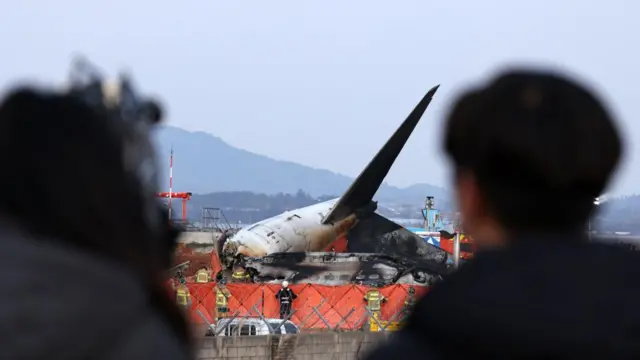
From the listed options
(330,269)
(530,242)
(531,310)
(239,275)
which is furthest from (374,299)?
(531,310)

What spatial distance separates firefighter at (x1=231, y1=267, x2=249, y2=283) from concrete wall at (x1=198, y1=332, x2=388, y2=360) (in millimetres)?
11870

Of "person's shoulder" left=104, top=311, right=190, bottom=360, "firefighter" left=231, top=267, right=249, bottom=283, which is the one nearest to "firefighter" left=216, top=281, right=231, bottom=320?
"firefighter" left=231, top=267, right=249, bottom=283

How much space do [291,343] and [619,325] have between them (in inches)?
586

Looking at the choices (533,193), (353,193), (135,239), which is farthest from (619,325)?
(353,193)

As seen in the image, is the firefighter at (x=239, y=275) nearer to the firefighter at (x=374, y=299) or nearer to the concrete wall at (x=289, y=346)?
the firefighter at (x=374, y=299)

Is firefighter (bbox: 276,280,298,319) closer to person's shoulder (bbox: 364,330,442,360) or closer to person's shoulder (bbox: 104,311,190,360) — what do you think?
person's shoulder (bbox: 364,330,442,360)

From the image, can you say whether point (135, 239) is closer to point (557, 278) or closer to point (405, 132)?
point (557, 278)

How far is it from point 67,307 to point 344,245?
116 ft

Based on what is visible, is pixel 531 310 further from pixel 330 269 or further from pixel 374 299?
pixel 330 269

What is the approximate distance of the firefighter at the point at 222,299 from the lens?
74.4 feet

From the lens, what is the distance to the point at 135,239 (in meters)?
2.03

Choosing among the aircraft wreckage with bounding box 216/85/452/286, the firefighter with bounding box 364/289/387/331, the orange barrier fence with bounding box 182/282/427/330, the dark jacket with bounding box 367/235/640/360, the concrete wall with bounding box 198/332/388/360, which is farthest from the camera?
the aircraft wreckage with bounding box 216/85/452/286

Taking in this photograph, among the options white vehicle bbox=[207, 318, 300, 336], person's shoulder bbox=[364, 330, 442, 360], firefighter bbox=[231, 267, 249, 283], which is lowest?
firefighter bbox=[231, 267, 249, 283]

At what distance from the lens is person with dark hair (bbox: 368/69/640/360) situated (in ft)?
6.82
